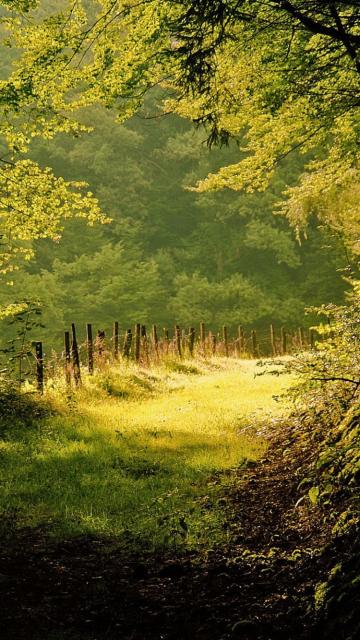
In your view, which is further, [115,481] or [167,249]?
[167,249]

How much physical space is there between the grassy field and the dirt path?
13.6 inches

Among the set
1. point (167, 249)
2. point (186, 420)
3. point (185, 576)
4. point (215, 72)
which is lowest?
point (185, 576)

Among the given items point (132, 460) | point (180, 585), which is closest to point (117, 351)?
point (132, 460)

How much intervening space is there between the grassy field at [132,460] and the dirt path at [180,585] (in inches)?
13.6

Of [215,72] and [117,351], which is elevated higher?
[215,72]

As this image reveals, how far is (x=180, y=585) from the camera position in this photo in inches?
179

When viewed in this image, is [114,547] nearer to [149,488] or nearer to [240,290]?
[149,488]

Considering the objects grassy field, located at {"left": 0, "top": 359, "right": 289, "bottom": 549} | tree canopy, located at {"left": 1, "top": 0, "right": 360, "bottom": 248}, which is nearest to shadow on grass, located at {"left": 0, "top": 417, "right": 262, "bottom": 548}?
grassy field, located at {"left": 0, "top": 359, "right": 289, "bottom": 549}

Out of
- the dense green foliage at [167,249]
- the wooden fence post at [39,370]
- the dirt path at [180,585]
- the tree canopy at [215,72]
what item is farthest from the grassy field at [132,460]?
the dense green foliage at [167,249]

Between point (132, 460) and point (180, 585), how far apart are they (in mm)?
3553

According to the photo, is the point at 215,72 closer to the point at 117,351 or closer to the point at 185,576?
the point at 185,576

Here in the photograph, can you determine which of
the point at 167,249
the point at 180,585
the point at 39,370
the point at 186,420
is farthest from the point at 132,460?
the point at 167,249

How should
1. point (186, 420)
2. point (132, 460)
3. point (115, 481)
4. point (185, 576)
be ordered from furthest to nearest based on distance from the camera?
point (186, 420)
point (132, 460)
point (115, 481)
point (185, 576)

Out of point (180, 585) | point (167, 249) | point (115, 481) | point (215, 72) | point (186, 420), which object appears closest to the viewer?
point (180, 585)
